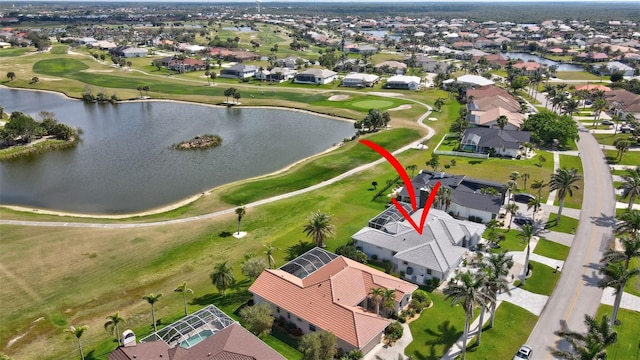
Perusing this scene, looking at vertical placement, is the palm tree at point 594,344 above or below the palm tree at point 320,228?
above

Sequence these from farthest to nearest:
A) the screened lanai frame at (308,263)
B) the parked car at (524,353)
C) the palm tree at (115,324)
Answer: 1. the screened lanai frame at (308,263)
2. the parked car at (524,353)
3. the palm tree at (115,324)

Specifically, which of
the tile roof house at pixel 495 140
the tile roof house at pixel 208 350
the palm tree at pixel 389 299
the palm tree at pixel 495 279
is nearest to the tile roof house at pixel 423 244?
the palm tree at pixel 495 279

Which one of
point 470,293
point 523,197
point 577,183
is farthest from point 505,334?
point 577,183

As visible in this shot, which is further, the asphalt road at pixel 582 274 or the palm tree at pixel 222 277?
the palm tree at pixel 222 277

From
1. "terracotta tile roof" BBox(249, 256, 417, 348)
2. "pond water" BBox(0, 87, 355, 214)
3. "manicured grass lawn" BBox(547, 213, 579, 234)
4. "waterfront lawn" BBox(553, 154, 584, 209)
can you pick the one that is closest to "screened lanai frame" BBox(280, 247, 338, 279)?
"terracotta tile roof" BBox(249, 256, 417, 348)

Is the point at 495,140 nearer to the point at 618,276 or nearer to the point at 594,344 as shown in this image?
the point at 618,276

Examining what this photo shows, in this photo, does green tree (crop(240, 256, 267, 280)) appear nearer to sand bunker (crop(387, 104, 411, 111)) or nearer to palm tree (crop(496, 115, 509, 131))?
palm tree (crop(496, 115, 509, 131))

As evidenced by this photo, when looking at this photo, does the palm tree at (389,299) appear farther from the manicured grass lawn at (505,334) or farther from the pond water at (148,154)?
the pond water at (148,154)

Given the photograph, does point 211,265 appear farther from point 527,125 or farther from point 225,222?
point 527,125

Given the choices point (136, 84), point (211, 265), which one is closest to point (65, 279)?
point (211, 265)
